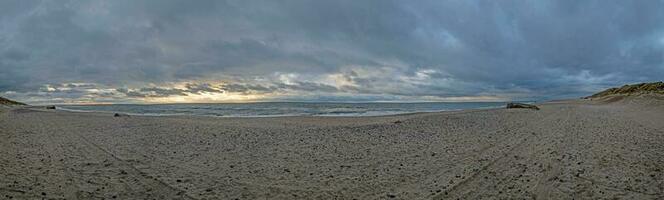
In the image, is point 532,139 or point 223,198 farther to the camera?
point 532,139

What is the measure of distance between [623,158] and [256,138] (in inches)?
424

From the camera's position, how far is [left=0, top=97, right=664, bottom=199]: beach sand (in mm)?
6426

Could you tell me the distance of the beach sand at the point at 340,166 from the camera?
6.43 m

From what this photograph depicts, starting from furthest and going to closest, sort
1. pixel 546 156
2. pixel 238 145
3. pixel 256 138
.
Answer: pixel 256 138 < pixel 238 145 < pixel 546 156

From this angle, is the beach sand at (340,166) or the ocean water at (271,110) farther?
the ocean water at (271,110)

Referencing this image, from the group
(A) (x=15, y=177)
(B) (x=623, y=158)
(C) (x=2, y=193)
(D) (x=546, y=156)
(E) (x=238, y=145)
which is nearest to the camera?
(C) (x=2, y=193)

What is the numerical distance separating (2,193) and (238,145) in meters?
6.41

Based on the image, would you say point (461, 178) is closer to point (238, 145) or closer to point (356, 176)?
point (356, 176)

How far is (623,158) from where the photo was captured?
864 cm

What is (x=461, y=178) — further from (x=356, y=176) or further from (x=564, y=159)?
(x=564, y=159)

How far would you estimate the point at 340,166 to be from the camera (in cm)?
873

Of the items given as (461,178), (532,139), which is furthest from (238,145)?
(532,139)

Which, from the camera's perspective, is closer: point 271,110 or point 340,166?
point 340,166

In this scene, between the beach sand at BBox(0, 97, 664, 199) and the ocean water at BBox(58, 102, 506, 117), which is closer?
the beach sand at BBox(0, 97, 664, 199)
